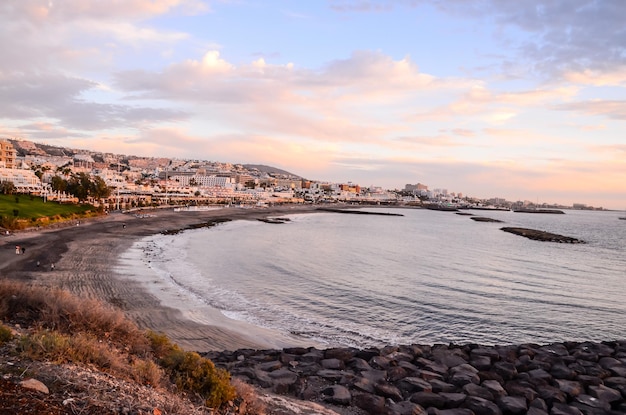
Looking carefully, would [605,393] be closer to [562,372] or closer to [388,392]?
[562,372]

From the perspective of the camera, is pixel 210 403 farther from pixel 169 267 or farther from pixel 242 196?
pixel 242 196

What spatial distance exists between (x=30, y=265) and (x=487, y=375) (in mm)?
22371

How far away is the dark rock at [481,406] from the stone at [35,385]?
663cm

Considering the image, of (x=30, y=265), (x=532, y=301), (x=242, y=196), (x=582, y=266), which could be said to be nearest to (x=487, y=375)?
(x=532, y=301)

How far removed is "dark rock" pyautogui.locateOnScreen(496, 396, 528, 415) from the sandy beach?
604 centimetres

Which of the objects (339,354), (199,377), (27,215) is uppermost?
(199,377)

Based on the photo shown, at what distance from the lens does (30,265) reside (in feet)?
75.5

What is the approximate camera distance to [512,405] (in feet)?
26.7

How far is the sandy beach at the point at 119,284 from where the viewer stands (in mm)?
13352

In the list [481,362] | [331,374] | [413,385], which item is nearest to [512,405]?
[413,385]

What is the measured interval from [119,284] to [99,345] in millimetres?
13521

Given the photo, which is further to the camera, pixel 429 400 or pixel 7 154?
pixel 7 154

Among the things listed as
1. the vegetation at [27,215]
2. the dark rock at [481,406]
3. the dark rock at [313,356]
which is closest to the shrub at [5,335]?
the dark rock at [313,356]

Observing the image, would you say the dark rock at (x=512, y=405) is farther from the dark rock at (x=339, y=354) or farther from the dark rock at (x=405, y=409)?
the dark rock at (x=339, y=354)
